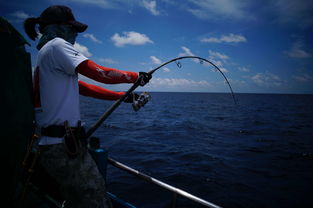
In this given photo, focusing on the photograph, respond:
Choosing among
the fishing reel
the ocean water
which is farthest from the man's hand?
→ the ocean water

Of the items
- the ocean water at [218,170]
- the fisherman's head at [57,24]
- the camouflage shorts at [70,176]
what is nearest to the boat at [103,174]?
the camouflage shorts at [70,176]

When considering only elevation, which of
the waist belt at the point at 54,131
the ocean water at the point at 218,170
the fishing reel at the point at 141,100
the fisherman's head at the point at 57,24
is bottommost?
the ocean water at the point at 218,170

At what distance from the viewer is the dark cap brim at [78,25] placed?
2.02 meters

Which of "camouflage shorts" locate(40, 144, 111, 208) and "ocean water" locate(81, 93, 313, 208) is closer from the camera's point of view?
"camouflage shorts" locate(40, 144, 111, 208)

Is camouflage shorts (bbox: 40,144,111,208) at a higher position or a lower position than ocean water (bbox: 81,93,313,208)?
higher

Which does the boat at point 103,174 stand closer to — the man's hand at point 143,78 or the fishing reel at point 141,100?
the fishing reel at point 141,100

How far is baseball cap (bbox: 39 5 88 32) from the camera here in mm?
1922

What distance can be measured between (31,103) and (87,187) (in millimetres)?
956

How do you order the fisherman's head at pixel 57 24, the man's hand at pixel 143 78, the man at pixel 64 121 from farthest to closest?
the man's hand at pixel 143 78 → the fisherman's head at pixel 57 24 → the man at pixel 64 121

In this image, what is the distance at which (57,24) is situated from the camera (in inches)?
76.4

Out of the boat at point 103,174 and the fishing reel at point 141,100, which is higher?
the fishing reel at point 141,100

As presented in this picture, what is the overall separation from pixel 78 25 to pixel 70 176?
164 cm

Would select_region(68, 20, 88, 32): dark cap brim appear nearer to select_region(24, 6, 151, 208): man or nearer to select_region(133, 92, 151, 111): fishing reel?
select_region(24, 6, 151, 208): man

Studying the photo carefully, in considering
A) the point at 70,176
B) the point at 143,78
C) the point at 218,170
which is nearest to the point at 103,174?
the point at 70,176
